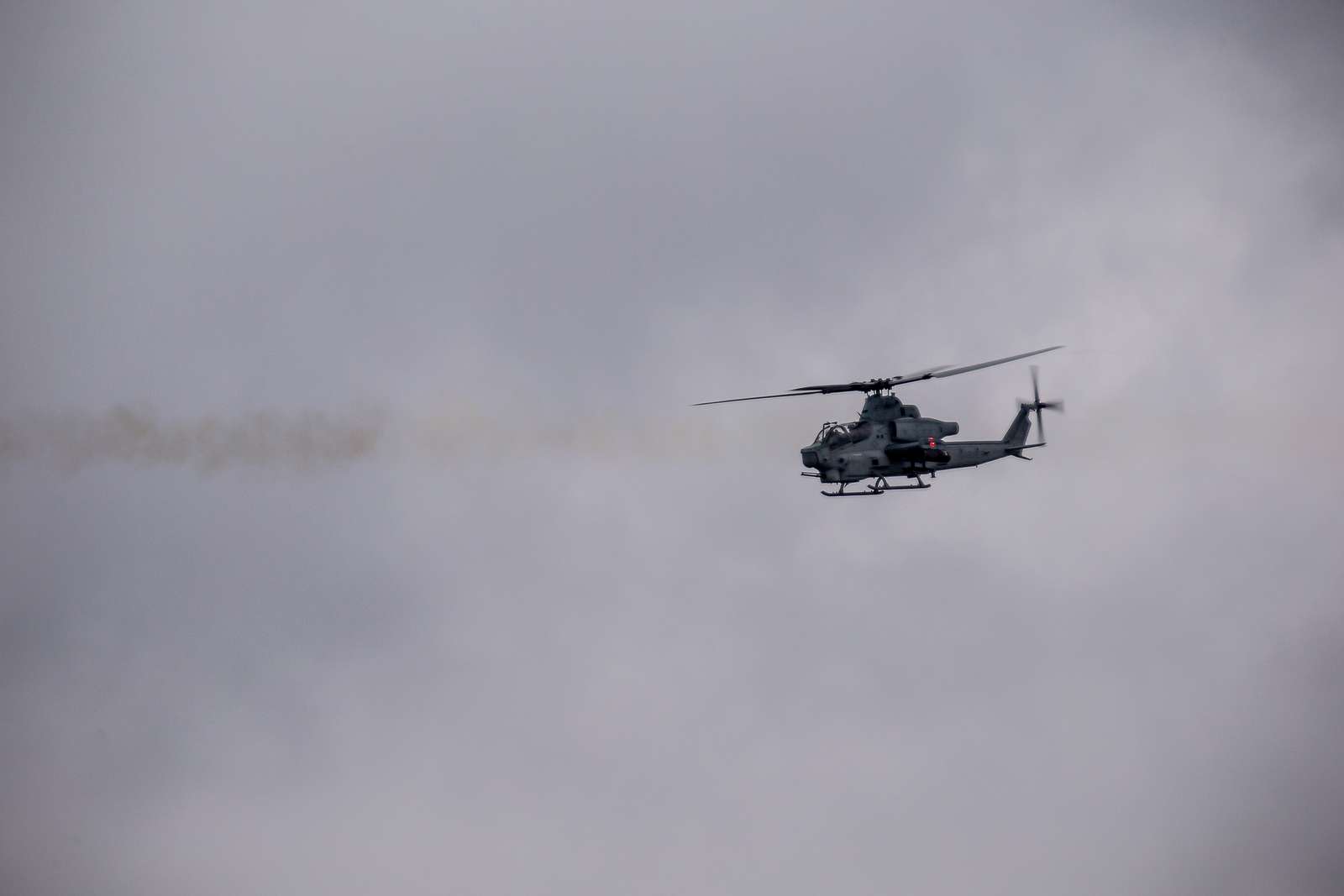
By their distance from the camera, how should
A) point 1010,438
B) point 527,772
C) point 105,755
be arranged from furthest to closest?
point 527,772
point 105,755
point 1010,438

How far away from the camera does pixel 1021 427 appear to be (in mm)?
76562

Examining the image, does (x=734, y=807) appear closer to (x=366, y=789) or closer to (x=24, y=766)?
(x=366, y=789)

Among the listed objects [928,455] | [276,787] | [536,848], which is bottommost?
[536,848]

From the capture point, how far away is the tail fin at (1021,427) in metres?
76.3

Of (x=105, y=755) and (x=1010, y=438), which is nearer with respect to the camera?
(x=1010, y=438)

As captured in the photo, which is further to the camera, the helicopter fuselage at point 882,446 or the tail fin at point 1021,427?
the tail fin at point 1021,427

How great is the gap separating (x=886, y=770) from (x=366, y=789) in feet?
211

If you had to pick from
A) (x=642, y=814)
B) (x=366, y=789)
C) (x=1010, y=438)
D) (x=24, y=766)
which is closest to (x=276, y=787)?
(x=366, y=789)

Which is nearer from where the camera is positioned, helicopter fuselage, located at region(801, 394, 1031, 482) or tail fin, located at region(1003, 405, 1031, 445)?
helicopter fuselage, located at region(801, 394, 1031, 482)

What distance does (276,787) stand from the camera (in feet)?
620

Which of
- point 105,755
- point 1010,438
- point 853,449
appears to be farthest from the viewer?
point 105,755

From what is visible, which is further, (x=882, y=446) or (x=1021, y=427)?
→ (x=1021, y=427)

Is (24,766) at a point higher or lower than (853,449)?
lower

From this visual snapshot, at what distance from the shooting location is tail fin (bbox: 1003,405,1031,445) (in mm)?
76312
